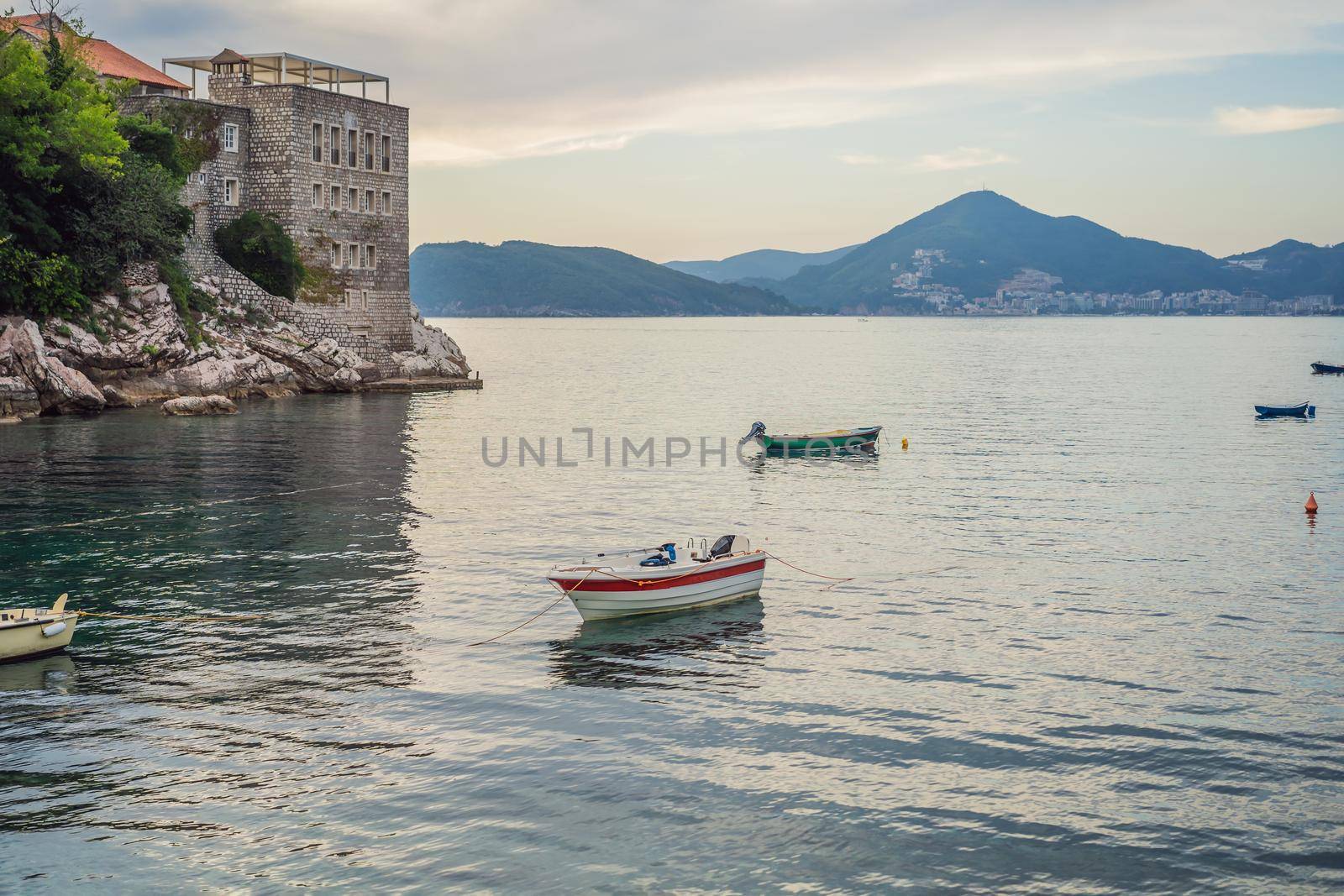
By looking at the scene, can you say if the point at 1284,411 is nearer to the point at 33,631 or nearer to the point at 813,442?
the point at 813,442

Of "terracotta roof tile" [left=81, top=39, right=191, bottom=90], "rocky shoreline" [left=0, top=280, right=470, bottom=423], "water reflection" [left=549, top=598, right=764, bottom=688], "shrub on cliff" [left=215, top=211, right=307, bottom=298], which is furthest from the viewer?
"terracotta roof tile" [left=81, top=39, right=191, bottom=90]

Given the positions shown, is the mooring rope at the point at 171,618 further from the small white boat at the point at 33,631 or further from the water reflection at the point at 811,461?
the water reflection at the point at 811,461

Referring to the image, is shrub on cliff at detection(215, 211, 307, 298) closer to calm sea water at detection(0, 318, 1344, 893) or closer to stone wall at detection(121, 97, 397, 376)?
stone wall at detection(121, 97, 397, 376)

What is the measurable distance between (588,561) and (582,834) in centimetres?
1323

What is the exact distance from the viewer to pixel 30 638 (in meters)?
23.2

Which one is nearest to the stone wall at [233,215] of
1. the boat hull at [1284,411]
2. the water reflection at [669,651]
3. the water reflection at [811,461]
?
the water reflection at [811,461]

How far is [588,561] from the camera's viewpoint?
1160 inches

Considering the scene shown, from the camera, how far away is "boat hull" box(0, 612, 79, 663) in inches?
902

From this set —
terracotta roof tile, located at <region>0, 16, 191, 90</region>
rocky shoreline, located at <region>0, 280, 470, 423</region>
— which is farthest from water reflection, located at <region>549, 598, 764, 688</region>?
terracotta roof tile, located at <region>0, 16, 191, 90</region>

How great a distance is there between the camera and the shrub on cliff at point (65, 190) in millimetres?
65125

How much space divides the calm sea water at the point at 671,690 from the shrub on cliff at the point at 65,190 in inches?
824

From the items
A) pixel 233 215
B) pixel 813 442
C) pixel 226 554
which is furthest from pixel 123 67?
pixel 226 554

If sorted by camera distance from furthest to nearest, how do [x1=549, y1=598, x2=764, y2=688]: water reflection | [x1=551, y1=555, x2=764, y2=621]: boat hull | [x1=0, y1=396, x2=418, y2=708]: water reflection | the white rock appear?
the white rock → [x1=551, y1=555, x2=764, y2=621]: boat hull → [x1=0, y1=396, x2=418, y2=708]: water reflection → [x1=549, y1=598, x2=764, y2=688]: water reflection

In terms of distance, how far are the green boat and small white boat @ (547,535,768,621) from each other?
28566 mm
